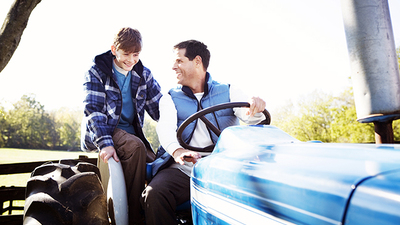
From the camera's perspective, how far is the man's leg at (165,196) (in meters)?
1.55

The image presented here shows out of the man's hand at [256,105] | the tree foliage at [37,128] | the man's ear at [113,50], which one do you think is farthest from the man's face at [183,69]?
the tree foliage at [37,128]

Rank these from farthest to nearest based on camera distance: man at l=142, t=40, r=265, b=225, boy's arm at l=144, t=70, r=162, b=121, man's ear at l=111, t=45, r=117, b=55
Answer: boy's arm at l=144, t=70, r=162, b=121
man's ear at l=111, t=45, r=117, b=55
man at l=142, t=40, r=265, b=225

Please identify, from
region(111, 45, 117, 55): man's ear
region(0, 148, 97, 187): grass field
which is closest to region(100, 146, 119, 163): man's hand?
region(111, 45, 117, 55): man's ear

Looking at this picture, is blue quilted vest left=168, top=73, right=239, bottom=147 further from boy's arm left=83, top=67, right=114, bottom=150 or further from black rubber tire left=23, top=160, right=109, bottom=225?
black rubber tire left=23, top=160, right=109, bottom=225

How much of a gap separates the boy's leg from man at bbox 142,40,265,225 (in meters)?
0.16

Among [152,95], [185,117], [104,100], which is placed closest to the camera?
[185,117]

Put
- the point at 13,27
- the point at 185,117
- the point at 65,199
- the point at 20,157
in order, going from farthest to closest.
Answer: the point at 20,157 → the point at 13,27 → the point at 185,117 → the point at 65,199

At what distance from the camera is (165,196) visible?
159 cm

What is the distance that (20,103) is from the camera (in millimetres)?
32531

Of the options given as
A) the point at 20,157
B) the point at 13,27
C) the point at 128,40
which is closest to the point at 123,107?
the point at 128,40

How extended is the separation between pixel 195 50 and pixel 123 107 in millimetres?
710

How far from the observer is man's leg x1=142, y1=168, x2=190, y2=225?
5.07 ft

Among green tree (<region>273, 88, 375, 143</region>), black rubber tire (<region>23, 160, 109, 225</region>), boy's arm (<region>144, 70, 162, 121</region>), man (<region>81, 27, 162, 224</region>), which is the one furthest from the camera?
green tree (<region>273, 88, 375, 143</region>)

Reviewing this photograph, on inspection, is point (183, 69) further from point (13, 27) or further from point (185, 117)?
point (13, 27)
